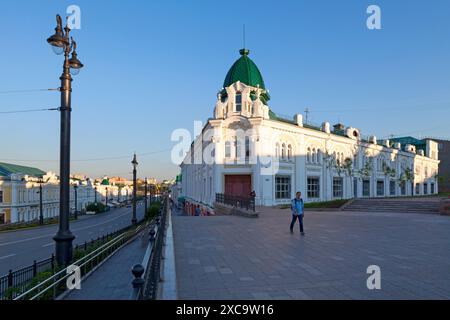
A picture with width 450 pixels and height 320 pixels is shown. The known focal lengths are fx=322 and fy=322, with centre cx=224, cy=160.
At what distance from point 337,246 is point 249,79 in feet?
85.3

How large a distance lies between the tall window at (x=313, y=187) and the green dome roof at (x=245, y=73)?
37.4 ft

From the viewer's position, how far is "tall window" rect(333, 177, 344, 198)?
38.2 meters

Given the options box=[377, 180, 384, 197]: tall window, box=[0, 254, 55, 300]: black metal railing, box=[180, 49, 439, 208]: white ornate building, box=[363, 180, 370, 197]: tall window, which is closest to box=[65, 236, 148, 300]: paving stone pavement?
box=[0, 254, 55, 300]: black metal railing

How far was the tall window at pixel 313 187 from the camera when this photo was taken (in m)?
34.7

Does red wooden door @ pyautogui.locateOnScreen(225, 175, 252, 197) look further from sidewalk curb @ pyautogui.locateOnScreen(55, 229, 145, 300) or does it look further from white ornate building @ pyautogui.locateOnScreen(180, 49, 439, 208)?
sidewalk curb @ pyautogui.locateOnScreen(55, 229, 145, 300)

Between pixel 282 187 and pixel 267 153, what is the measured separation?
411cm

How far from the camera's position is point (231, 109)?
1190 inches

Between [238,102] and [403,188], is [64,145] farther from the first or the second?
[403,188]

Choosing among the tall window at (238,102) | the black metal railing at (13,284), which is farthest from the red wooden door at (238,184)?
the black metal railing at (13,284)

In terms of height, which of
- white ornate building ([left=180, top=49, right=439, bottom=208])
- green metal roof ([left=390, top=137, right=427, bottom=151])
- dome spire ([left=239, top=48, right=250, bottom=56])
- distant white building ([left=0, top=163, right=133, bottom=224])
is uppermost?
dome spire ([left=239, top=48, right=250, bottom=56])

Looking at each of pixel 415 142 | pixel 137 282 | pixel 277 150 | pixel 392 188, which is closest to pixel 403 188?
pixel 392 188

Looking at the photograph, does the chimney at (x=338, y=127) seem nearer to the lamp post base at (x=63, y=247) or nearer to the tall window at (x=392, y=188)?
Result: the tall window at (x=392, y=188)
